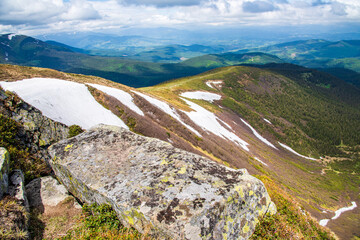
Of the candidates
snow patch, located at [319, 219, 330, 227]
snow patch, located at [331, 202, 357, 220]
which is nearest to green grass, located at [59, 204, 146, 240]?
snow patch, located at [319, 219, 330, 227]

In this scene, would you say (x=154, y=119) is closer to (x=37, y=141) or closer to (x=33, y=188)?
(x=37, y=141)

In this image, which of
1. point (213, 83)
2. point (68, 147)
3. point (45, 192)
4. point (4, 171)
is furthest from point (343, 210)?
point (213, 83)

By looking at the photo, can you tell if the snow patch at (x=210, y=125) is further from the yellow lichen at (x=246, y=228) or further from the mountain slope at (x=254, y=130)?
the yellow lichen at (x=246, y=228)

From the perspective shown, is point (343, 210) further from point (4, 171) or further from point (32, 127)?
point (4, 171)

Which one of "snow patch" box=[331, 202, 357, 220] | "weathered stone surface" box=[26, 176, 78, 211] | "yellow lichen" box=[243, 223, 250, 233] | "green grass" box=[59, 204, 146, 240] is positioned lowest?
"snow patch" box=[331, 202, 357, 220]

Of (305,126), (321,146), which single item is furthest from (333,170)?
(305,126)

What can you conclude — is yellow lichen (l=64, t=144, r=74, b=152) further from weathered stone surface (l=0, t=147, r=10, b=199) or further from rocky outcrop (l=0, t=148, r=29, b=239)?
weathered stone surface (l=0, t=147, r=10, b=199)
